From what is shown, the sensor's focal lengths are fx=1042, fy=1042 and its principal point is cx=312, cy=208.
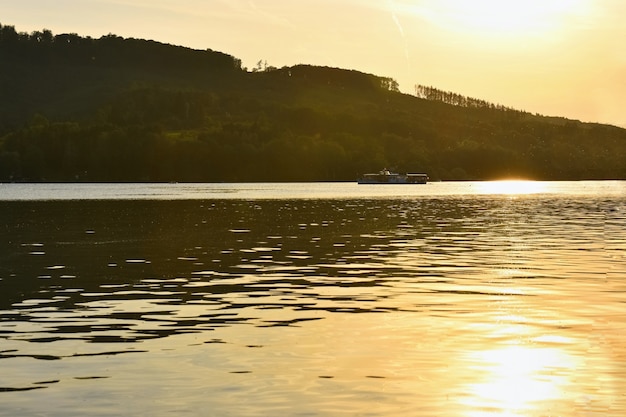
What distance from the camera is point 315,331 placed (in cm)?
3503

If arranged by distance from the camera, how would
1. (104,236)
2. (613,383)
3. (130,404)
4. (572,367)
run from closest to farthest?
(130,404)
(613,383)
(572,367)
(104,236)

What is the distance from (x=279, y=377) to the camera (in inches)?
1073

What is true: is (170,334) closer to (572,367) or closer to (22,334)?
(22,334)

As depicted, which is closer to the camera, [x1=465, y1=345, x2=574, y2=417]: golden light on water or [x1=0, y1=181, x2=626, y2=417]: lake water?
[x1=465, y1=345, x2=574, y2=417]: golden light on water

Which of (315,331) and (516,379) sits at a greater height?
(516,379)

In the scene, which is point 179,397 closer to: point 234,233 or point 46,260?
point 46,260

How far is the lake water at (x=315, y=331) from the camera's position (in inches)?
981

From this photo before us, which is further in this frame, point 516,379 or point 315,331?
point 315,331

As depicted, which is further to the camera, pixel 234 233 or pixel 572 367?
pixel 234 233

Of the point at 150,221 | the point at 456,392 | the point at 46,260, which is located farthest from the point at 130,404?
the point at 150,221

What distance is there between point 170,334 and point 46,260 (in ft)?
116

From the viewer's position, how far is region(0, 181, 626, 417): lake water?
24.9m

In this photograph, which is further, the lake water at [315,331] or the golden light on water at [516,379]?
the lake water at [315,331]

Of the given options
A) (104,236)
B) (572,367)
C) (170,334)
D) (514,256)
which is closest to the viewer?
(572,367)
